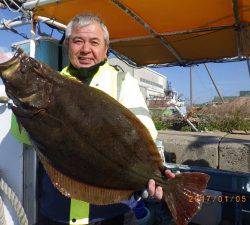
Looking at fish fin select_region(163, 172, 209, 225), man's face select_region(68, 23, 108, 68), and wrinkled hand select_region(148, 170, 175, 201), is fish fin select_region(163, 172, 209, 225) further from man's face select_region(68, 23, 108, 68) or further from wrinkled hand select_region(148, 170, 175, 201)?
man's face select_region(68, 23, 108, 68)

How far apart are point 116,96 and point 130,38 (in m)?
3.44

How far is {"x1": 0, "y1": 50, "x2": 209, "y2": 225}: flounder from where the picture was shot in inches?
81.2

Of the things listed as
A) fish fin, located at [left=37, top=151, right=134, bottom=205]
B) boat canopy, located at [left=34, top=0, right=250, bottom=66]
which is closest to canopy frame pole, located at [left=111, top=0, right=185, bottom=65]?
boat canopy, located at [left=34, top=0, right=250, bottom=66]

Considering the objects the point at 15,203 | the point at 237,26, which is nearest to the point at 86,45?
the point at 15,203

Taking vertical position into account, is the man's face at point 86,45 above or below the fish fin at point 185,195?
above

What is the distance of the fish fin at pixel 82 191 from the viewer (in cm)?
231

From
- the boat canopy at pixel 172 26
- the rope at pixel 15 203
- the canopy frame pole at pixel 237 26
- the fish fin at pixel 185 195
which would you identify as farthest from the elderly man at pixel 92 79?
the canopy frame pole at pixel 237 26

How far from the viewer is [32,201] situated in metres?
3.93

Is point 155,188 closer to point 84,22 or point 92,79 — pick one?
point 92,79

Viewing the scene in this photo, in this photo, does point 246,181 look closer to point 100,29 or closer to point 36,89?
point 100,29

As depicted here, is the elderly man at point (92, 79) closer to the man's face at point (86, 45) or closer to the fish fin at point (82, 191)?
the man's face at point (86, 45)

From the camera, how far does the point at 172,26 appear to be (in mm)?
5332

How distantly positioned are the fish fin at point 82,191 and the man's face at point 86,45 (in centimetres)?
73

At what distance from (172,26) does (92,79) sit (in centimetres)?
299
